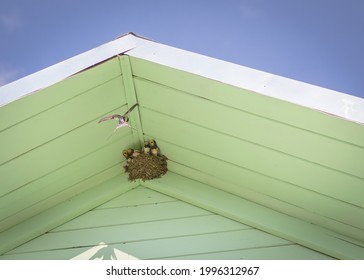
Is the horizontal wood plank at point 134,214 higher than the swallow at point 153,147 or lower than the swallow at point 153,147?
lower

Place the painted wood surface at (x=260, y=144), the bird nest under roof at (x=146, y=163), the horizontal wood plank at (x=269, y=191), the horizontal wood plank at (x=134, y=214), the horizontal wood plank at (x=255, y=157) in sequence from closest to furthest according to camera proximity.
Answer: the painted wood surface at (x=260, y=144) → the horizontal wood plank at (x=255, y=157) → the horizontal wood plank at (x=269, y=191) → the horizontal wood plank at (x=134, y=214) → the bird nest under roof at (x=146, y=163)

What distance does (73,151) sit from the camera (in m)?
3.02

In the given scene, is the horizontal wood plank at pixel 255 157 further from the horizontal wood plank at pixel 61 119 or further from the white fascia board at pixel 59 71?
the white fascia board at pixel 59 71

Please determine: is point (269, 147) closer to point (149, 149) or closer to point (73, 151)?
point (149, 149)

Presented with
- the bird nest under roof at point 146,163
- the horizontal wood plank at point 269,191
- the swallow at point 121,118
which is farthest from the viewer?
the bird nest under roof at point 146,163

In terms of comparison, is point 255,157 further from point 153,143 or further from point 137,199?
point 137,199

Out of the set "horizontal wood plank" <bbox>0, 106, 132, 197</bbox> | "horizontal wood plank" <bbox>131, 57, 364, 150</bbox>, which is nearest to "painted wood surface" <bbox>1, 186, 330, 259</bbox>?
"horizontal wood plank" <bbox>0, 106, 132, 197</bbox>

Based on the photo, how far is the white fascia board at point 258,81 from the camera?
89.5 inches

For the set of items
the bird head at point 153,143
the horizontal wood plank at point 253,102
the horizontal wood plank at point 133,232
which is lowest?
the horizontal wood plank at point 133,232

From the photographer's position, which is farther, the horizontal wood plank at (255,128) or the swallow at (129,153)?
the swallow at (129,153)

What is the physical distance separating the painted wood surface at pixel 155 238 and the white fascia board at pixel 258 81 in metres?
0.98

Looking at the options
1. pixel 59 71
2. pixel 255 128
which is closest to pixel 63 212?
pixel 59 71

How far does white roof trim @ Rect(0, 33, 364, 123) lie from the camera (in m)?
2.29

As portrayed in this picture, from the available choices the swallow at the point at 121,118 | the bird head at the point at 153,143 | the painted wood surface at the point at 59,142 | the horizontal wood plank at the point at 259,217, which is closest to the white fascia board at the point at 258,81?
the painted wood surface at the point at 59,142
